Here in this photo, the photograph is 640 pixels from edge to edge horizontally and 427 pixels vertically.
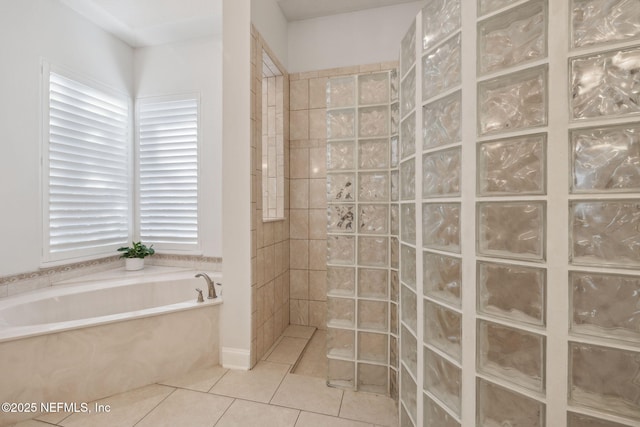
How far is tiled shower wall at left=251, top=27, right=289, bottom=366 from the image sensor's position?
5.90 feet

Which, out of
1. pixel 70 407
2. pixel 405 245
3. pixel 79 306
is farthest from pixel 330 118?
pixel 79 306

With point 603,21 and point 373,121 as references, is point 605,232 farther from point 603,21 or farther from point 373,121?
point 373,121

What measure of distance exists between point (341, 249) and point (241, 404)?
3.40 ft

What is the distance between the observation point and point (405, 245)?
115cm

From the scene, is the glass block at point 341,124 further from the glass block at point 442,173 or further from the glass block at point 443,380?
the glass block at point 443,380

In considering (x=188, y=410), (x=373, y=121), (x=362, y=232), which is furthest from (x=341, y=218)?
(x=188, y=410)

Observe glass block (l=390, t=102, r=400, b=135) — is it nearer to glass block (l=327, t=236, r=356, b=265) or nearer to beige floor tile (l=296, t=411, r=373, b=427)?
glass block (l=327, t=236, r=356, b=265)

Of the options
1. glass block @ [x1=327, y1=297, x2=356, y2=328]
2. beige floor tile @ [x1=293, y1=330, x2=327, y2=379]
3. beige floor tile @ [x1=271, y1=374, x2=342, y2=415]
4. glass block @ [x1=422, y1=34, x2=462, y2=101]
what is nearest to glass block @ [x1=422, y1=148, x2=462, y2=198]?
glass block @ [x1=422, y1=34, x2=462, y2=101]

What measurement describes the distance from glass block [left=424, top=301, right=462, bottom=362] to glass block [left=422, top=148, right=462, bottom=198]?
40 cm

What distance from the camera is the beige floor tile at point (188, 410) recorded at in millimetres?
1324

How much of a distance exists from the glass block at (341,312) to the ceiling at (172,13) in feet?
8.21

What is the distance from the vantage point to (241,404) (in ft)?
4.77

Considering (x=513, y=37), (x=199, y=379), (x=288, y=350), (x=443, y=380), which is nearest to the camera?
(x=513, y=37)

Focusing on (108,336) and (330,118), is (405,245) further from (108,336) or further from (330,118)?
(108,336)
